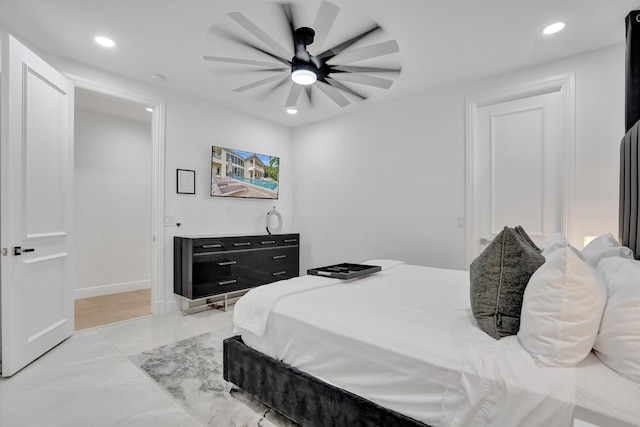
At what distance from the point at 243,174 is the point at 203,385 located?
288 centimetres

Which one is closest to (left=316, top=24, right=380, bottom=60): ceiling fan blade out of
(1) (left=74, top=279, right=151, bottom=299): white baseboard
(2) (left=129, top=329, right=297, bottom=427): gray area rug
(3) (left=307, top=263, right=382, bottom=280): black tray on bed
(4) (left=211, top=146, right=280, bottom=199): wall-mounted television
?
(3) (left=307, top=263, right=382, bottom=280): black tray on bed

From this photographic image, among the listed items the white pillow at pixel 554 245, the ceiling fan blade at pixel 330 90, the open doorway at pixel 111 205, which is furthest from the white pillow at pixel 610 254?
the open doorway at pixel 111 205

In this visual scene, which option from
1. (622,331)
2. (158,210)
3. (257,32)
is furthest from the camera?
(158,210)

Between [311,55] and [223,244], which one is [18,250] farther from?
[311,55]

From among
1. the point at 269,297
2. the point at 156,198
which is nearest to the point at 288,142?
the point at 156,198

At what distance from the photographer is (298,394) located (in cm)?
154

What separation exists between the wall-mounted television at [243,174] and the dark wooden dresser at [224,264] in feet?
2.39

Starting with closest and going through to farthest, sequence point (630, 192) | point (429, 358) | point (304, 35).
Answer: point (429, 358)
point (630, 192)
point (304, 35)

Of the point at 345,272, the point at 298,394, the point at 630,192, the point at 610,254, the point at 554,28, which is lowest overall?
the point at 298,394

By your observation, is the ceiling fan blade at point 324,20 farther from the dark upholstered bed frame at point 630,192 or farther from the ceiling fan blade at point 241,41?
the dark upholstered bed frame at point 630,192

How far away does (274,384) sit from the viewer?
1654 mm

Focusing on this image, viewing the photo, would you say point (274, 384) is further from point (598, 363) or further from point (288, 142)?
point (288, 142)

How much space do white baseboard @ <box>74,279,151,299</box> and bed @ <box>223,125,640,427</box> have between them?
3.53 metres

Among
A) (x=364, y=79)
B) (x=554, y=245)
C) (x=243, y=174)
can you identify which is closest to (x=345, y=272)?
(x=554, y=245)
